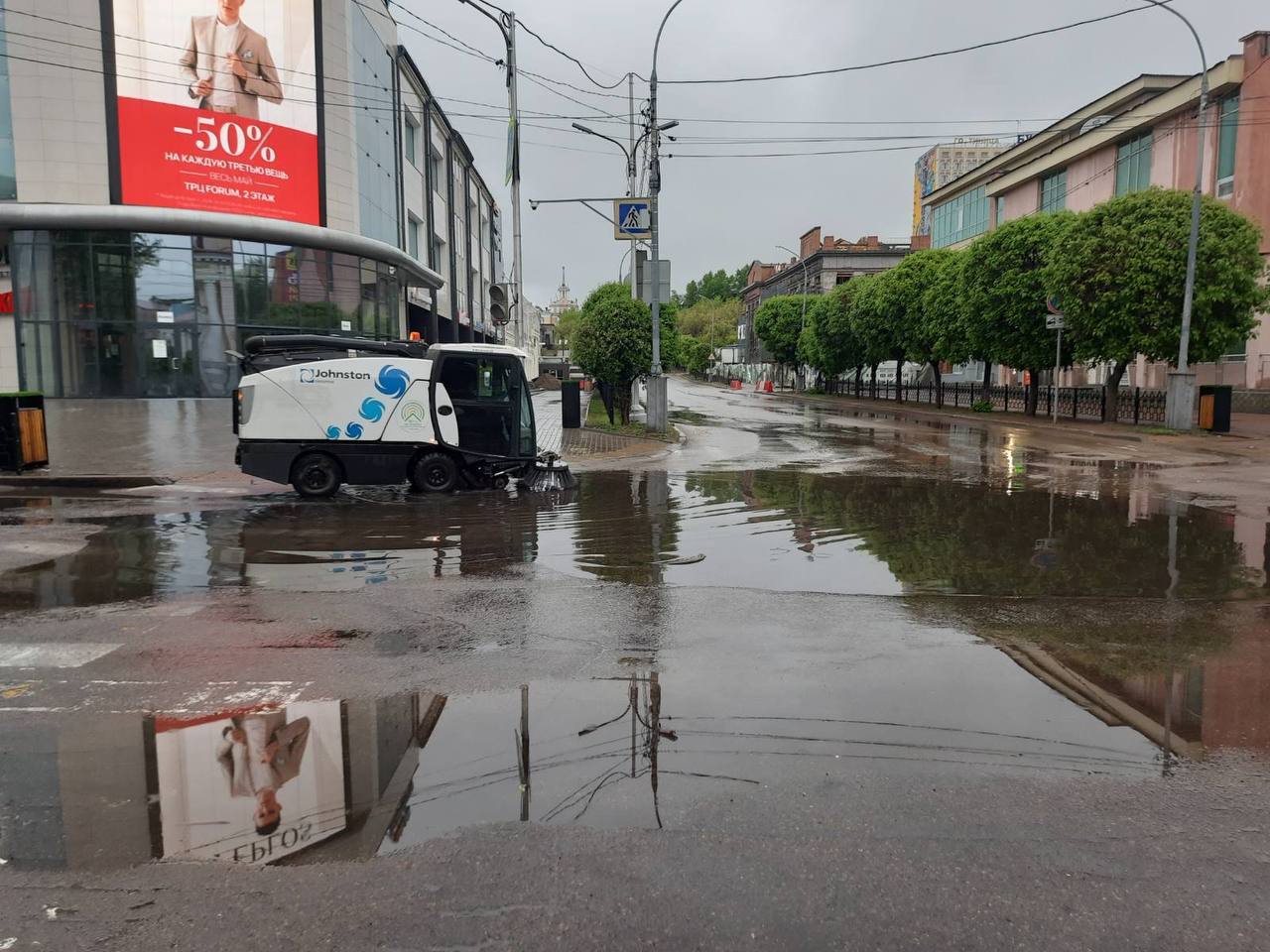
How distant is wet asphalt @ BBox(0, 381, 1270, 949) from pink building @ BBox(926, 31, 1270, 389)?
90.2 feet

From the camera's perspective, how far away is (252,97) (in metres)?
28.2

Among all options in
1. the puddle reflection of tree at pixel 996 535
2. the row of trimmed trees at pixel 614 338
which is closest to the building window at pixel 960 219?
the row of trimmed trees at pixel 614 338

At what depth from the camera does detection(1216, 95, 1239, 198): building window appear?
34812 mm

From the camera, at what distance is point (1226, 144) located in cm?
3553

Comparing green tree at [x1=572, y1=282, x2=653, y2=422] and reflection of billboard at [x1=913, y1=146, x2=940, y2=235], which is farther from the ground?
reflection of billboard at [x1=913, y1=146, x2=940, y2=235]

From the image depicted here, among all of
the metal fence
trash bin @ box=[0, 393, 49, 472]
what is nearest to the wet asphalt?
trash bin @ box=[0, 393, 49, 472]

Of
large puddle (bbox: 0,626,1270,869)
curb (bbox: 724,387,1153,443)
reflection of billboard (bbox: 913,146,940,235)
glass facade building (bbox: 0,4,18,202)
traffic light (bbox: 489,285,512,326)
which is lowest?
large puddle (bbox: 0,626,1270,869)

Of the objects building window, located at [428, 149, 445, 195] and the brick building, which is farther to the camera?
the brick building

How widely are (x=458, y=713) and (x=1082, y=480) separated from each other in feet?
47.5

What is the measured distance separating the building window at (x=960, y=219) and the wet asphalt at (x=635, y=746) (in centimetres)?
5723

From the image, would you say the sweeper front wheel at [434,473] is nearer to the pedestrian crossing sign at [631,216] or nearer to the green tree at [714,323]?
the pedestrian crossing sign at [631,216]

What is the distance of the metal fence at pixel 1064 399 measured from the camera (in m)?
31.8

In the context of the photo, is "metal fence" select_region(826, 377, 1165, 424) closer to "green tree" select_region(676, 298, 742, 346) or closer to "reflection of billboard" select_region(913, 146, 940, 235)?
"green tree" select_region(676, 298, 742, 346)

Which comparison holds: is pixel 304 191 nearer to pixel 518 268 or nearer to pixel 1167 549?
pixel 518 268
